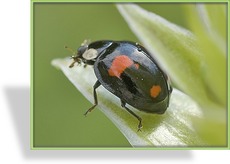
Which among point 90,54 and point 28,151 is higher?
point 90,54

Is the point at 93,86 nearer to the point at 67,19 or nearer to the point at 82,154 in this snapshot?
the point at 82,154

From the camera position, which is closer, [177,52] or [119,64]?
[177,52]

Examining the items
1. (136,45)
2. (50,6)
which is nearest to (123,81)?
(136,45)

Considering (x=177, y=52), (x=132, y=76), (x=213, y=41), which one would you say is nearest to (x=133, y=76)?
(x=132, y=76)

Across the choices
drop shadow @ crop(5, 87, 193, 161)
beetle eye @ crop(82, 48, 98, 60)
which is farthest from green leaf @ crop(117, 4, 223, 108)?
drop shadow @ crop(5, 87, 193, 161)

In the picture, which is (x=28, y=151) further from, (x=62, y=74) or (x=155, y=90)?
(x=155, y=90)

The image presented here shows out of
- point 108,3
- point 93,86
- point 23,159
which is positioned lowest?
point 23,159

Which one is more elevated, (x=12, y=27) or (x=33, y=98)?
(x=12, y=27)
